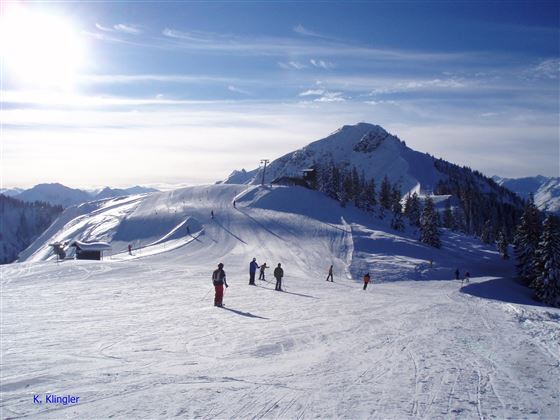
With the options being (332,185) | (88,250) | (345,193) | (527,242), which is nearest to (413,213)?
(345,193)

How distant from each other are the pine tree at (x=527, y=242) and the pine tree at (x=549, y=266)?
7063 millimetres

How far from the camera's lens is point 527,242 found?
53.7 meters

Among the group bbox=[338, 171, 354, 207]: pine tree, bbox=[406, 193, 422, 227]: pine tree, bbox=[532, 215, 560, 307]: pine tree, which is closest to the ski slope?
bbox=[532, 215, 560, 307]: pine tree

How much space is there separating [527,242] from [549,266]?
1059 cm

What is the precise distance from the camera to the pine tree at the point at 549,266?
43.5 metres

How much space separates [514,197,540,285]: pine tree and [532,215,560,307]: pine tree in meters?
7.06

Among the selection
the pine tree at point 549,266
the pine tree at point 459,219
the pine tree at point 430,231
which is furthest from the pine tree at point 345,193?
the pine tree at point 549,266

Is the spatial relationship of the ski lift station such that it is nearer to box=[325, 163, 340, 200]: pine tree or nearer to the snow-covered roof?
the snow-covered roof

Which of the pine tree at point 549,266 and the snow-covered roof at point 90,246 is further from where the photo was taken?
the snow-covered roof at point 90,246

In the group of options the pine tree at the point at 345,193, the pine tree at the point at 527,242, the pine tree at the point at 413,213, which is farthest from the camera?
the pine tree at the point at 413,213

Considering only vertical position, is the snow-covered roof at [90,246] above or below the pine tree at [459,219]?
below

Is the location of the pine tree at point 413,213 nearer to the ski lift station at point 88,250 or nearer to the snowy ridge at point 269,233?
the snowy ridge at point 269,233

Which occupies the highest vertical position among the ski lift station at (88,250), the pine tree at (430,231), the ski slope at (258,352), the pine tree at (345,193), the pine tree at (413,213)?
the pine tree at (345,193)

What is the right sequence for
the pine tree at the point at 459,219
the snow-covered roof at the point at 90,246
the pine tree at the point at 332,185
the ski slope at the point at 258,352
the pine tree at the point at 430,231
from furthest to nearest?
the pine tree at the point at 459,219, the pine tree at the point at 332,185, the pine tree at the point at 430,231, the snow-covered roof at the point at 90,246, the ski slope at the point at 258,352
